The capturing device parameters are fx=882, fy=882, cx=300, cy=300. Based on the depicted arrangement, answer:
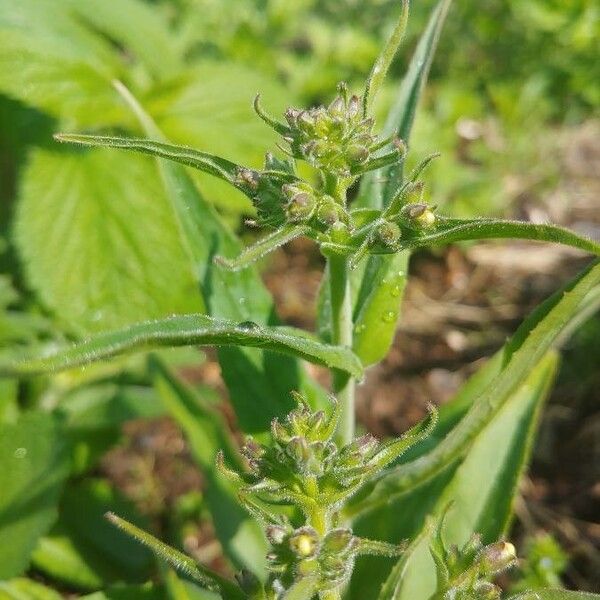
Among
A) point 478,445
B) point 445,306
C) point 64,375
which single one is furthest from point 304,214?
point 445,306

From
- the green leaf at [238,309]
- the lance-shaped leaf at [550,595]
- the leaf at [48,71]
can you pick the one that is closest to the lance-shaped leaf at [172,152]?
the green leaf at [238,309]

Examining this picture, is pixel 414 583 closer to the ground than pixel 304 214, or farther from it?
closer to the ground

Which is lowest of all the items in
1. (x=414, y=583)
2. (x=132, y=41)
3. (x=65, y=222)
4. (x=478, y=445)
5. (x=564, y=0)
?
(x=414, y=583)

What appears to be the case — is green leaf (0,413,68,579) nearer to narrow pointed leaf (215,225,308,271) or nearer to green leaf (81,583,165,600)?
green leaf (81,583,165,600)

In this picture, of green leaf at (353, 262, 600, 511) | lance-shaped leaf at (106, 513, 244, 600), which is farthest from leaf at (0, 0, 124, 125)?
green leaf at (353, 262, 600, 511)

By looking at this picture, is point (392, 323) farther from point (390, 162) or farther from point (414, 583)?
point (414, 583)

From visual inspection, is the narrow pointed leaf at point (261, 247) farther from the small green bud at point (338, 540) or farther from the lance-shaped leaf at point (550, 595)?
the lance-shaped leaf at point (550, 595)

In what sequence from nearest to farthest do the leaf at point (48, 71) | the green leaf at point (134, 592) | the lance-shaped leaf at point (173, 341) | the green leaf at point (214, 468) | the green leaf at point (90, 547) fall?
the lance-shaped leaf at point (173, 341) < the green leaf at point (134, 592) < the green leaf at point (214, 468) < the green leaf at point (90, 547) < the leaf at point (48, 71)
